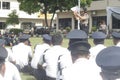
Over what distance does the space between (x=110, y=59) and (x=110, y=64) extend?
0.05 meters

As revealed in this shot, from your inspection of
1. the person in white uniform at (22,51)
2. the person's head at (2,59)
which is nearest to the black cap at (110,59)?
the person's head at (2,59)

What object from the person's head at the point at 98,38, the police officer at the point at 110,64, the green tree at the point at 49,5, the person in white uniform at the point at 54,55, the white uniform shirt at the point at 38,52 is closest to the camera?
the police officer at the point at 110,64

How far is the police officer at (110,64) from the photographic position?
3.20 m

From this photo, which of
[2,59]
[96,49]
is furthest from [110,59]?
[96,49]

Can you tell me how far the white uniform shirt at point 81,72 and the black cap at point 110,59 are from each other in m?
0.67

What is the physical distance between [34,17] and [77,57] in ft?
249

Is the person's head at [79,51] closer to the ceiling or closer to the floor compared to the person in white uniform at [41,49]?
closer to the ceiling

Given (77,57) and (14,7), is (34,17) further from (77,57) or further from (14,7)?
(77,57)

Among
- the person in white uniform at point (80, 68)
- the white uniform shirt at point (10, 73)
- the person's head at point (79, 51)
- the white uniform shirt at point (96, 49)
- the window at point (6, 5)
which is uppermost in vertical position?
the window at point (6, 5)

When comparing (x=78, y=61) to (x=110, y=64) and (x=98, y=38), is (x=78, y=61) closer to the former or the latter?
(x=110, y=64)

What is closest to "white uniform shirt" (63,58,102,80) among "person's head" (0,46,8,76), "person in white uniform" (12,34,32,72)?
"person's head" (0,46,8,76)

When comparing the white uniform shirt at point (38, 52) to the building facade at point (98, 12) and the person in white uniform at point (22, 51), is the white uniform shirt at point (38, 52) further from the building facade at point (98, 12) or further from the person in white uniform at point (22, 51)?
the building facade at point (98, 12)

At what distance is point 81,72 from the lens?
4.07 metres

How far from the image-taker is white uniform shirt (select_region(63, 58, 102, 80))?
159 inches
